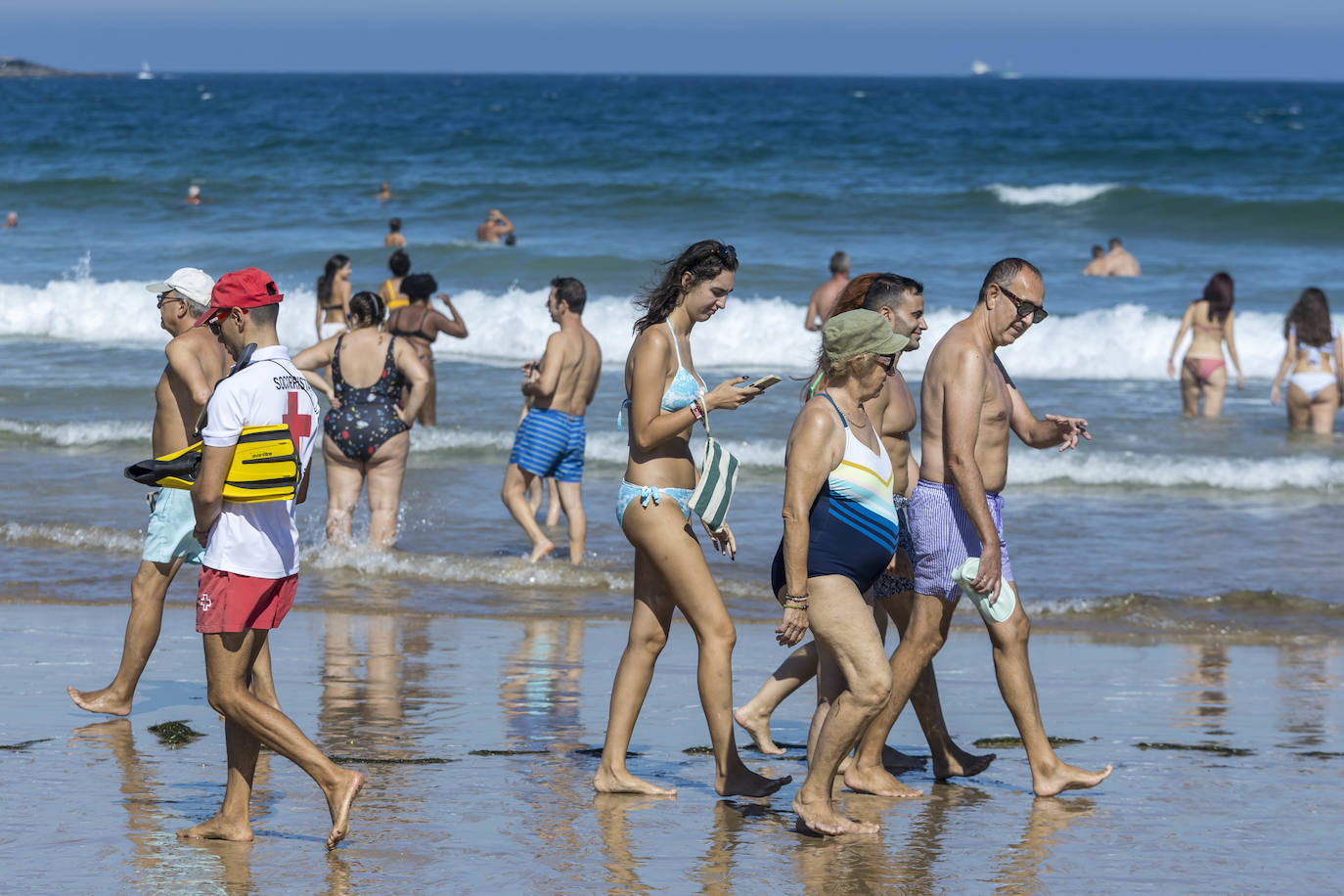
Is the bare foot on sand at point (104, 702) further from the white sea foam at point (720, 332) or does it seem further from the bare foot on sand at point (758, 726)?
the white sea foam at point (720, 332)

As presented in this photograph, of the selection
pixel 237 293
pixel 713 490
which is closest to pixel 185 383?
pixel 237 293

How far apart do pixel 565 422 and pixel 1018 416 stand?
435 centimetres

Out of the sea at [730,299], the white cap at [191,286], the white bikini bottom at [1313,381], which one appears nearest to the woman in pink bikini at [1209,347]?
the sea at [730,299]

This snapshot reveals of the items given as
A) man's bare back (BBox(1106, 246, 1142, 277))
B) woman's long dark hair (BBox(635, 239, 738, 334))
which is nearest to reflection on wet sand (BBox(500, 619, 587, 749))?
woman's long dark hair (BBox(635, 239, 738, 334))

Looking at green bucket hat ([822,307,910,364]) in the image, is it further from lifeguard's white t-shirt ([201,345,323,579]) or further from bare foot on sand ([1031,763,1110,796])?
bare foot on sand ([1031,763,1110,796])

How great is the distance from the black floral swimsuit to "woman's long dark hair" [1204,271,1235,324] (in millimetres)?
9060

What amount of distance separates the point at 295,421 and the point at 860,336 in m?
1.62

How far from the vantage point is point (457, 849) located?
170 inches

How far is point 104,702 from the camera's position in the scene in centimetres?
573

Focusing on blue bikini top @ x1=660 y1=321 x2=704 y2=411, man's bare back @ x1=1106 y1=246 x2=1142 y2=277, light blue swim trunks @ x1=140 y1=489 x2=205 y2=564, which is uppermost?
man's bare back @ x1=1106 y1=246 x2=1142 y2=277

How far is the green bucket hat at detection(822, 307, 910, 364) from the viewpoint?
4.37 m

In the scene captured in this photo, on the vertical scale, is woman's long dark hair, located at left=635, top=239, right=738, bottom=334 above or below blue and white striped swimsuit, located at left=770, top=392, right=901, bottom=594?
above

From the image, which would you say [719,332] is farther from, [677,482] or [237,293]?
[237,293]

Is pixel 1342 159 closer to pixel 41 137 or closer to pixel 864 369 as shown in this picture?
pixel 41 137
